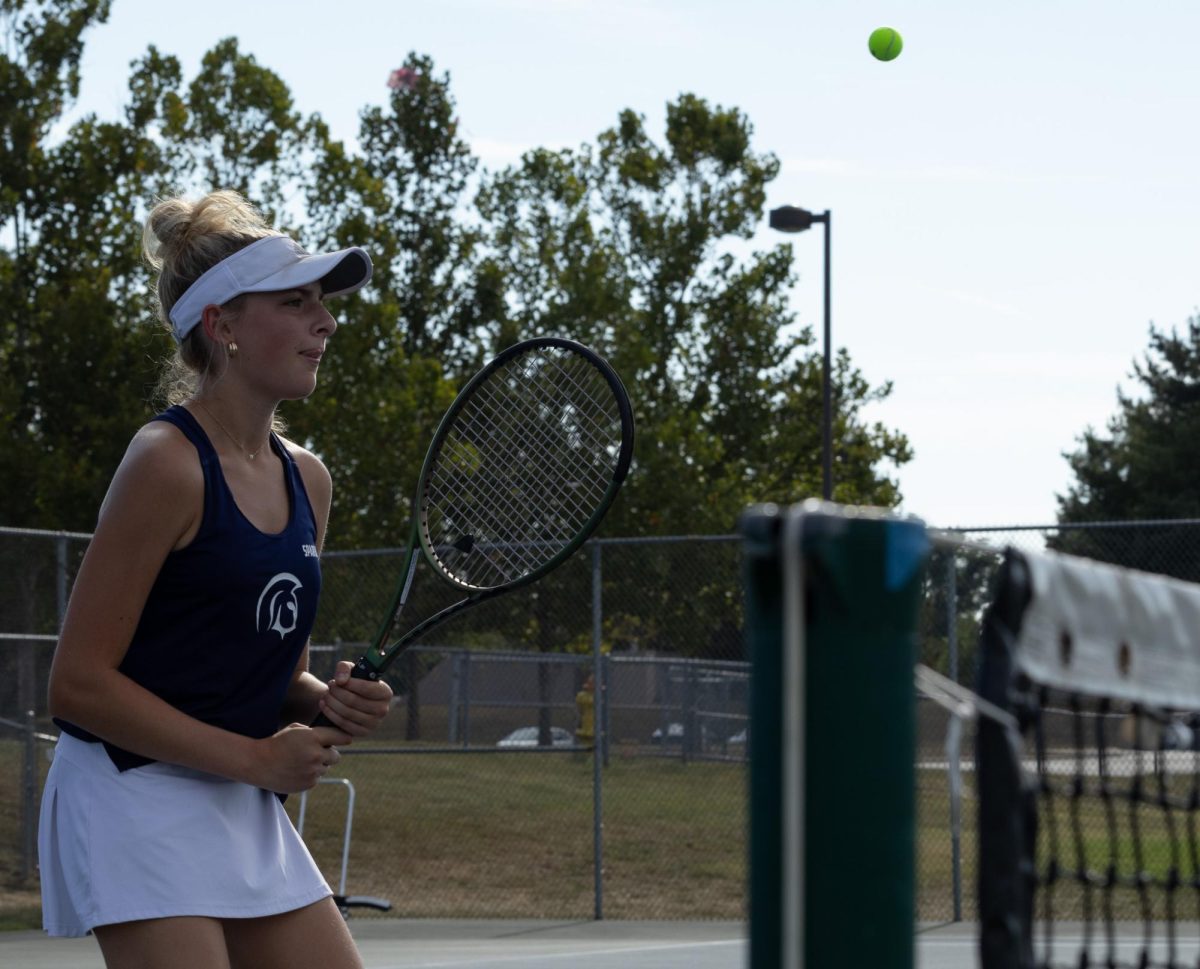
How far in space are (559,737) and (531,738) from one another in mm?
A: 386

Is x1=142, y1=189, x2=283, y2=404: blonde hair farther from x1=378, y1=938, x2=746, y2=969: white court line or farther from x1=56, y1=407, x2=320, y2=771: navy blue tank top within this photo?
x1=378, y1=938, x2=746, y2=969: white court line

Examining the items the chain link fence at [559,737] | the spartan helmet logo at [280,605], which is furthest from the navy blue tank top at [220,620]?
the chain link fence at [559,737]

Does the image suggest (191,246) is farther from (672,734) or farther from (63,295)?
(63,295)

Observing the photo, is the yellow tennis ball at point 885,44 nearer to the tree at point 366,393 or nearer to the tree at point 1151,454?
the tree at point 366,393

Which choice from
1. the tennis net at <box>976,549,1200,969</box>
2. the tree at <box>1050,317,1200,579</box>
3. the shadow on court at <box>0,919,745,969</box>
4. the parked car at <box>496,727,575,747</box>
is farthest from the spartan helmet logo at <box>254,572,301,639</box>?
the tree at <box>1050,317,1200,579</box>

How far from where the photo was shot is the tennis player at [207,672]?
246 centimetres

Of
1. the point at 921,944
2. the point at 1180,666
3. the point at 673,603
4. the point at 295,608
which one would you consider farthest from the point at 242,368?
the point at 673,603

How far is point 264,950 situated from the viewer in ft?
8.68

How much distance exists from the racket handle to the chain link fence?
685cm

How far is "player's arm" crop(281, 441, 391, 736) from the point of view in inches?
107

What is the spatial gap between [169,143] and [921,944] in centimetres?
1405

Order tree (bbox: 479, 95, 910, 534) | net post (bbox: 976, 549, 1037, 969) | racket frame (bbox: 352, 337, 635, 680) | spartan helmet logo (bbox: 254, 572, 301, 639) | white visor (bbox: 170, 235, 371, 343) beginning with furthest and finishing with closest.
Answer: tree (bbox: 479, 95, 910, 534)
racket frame (bbox: 352, 337, 635, 680)
white visor (bbox: 170, 235, 371, 343)
spartan helmet logo (bbox: 254, 572, 301, 639)
net post (bbox: 976, 549, 1037, 969)

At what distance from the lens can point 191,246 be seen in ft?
9.26

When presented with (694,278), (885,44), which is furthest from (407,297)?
(885,44)
